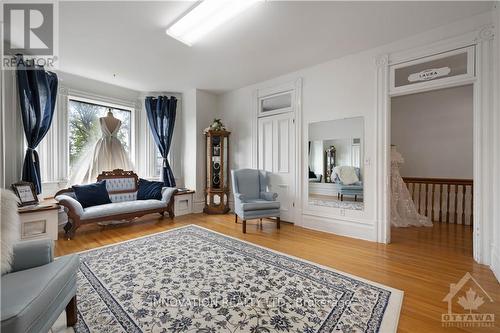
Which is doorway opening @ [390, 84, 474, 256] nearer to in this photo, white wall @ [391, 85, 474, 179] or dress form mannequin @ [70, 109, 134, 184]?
white wall @ [391, 85, 474, 179]

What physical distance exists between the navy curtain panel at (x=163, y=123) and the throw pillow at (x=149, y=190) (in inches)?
20.0

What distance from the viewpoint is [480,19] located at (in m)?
2.52

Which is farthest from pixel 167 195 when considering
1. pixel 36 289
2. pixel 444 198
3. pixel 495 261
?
pixel 444 198

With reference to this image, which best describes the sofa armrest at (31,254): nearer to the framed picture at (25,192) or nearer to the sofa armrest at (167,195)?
the framed picture at (25,192)

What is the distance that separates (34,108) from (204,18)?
10.1 ft

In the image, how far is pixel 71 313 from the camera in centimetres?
157

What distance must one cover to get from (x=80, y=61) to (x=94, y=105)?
116cm

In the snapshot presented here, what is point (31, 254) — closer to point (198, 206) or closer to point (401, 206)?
point (198, 206)

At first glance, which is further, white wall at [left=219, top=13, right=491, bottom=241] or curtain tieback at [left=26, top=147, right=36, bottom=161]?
curtain tieback at [left=26, top=147, right=36, bottom=161]

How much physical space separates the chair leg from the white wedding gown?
3.37 metres

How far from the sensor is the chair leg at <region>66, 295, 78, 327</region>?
1557mm

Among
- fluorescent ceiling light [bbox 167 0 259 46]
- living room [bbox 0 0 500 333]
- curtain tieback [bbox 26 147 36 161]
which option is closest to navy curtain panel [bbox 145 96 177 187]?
living room [bbox 0 0 500 333]

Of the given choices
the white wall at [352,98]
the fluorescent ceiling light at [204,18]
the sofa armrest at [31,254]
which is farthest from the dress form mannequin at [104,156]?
the white wall at [352,98]

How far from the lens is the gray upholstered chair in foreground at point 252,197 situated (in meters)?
3.73
